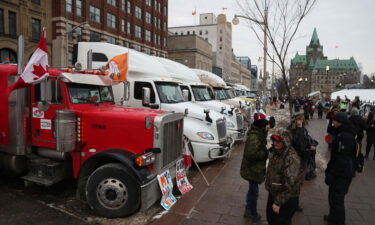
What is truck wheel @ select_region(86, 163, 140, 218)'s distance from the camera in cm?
473

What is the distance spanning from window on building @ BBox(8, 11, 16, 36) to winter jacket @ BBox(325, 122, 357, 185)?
33402mm

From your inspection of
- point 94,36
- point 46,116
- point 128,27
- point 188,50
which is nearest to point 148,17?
point 128,27

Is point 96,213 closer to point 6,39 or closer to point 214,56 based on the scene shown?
point 6,39

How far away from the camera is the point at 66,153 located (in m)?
5.47

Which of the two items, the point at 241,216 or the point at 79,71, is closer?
the point at 241,216

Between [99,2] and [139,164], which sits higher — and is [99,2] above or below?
above

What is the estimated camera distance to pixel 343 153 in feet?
13.7

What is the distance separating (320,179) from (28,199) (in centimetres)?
707

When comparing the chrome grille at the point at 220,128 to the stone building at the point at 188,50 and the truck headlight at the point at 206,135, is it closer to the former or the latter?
the truck headlight at the point at 206,135

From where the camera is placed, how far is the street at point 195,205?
4801 mm

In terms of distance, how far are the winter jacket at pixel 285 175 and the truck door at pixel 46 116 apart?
4166 millimetres

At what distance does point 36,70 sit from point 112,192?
2.72 metres

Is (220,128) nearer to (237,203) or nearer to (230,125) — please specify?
(230,125)

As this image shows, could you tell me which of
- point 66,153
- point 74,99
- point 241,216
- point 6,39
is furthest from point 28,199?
point 6,39
